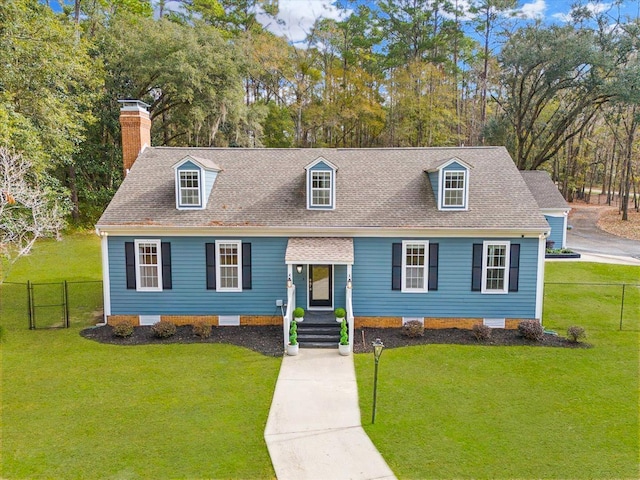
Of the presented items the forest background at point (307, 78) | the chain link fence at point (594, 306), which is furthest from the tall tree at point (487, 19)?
the chain link fence at point (594, 306)

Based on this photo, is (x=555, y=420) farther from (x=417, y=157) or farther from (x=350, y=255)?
(x=417, y=157)

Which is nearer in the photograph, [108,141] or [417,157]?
[417,157]

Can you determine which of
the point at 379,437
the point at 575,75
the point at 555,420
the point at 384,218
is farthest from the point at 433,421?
the point at 575,75

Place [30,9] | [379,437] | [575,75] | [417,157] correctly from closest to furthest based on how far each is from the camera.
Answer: [379,437]
[417,157]
[30,9]
[575,75]

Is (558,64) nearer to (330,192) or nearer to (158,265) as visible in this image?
(330,192)

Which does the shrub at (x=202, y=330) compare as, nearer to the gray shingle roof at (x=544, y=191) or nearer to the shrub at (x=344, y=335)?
the shrub at (x=344, y=335)

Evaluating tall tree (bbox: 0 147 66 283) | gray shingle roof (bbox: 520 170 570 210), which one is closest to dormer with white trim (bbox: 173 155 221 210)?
tall tree (bbox: 0 147 66 283)
